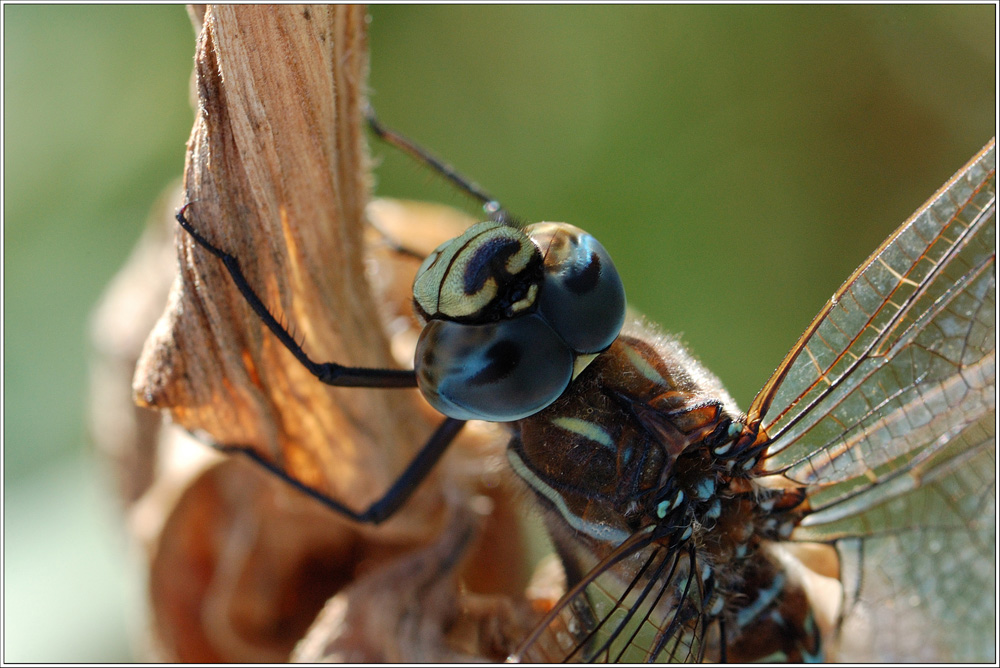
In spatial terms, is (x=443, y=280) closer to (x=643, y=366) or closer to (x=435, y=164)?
(x=643, y=366)

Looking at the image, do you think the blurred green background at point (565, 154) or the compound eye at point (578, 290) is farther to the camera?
the blurred green background at point (565, 154)

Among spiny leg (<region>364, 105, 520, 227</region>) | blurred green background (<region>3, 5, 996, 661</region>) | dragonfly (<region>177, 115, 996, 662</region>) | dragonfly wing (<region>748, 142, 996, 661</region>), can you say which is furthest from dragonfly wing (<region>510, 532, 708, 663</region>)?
blurred green background (<region>3, 5, 996, 661</region>)

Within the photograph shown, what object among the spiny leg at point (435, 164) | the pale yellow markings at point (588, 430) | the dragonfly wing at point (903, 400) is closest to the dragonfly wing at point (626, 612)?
the pale yellow markings at point (588, 430)

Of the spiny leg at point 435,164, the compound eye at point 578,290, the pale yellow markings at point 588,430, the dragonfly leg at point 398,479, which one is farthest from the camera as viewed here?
the spiny leg at point 435,164

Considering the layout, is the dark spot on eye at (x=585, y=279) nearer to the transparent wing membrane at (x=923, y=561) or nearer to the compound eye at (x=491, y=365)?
the compound eye at (x=491, y=365)

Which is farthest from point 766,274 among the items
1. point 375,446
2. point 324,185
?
point 324,185

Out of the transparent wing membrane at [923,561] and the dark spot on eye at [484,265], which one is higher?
the dark spot on eye at [484,265]
